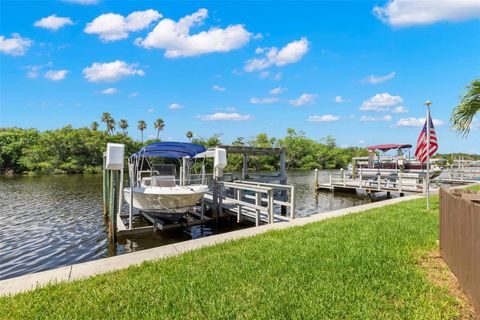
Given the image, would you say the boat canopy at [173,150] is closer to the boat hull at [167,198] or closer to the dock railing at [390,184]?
the boat hull at [167,198]

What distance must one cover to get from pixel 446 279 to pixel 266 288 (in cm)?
250

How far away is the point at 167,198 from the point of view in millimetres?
11211

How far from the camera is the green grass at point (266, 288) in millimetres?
3443

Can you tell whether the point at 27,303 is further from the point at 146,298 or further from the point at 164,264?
the point at 164,264

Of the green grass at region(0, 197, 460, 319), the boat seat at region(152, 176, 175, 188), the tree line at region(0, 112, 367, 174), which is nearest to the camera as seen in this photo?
the green grass at region(0, 197, 460, 319)

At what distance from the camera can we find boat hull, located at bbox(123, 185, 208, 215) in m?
11.2

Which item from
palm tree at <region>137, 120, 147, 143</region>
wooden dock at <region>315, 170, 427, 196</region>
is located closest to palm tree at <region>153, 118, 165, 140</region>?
palm tree at <region>137, 120, 147, 143</region>

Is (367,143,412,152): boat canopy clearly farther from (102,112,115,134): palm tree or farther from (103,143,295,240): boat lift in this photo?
(102,112,115,134): palm tree

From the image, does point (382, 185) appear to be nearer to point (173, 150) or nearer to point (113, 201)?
point (173, 150)

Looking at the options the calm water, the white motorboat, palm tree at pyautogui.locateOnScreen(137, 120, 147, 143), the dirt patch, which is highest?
palm tree at pyautogui.locateOnScreen(137, 120, 147, 143)

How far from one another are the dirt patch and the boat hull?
799cm

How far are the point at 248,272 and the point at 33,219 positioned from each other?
1387cm

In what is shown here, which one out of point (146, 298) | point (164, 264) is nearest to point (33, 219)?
point (164, 264)

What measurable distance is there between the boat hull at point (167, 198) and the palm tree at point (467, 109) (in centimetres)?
846
